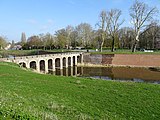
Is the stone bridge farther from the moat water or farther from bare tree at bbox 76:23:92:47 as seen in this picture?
bare tree at bbox 76:23:92:47

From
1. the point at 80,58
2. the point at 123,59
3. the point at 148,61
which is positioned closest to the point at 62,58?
the point at 80,58

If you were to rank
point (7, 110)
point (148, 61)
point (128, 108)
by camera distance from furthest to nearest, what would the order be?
point (148, 61) → point (128, 108) → point (7, 110)

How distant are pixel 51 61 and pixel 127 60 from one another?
1642cm

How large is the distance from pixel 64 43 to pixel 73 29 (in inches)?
323

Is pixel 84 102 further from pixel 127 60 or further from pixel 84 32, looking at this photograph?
pixel 84 32

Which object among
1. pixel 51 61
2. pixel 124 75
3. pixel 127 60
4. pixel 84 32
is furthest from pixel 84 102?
pixel 84 32

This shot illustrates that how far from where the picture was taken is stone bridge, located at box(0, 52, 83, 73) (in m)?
37.0

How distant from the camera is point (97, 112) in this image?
994 cm

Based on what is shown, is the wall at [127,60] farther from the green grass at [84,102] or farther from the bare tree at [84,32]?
the green grass at [84,102]

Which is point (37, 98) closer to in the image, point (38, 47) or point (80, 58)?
point (80, 58)

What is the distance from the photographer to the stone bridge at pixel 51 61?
1458 inches

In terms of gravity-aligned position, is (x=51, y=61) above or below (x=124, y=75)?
above

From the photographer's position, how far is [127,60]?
4809 centimetres

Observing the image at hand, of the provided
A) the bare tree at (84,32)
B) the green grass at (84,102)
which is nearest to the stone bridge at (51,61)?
the green grass at (84,102)
